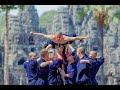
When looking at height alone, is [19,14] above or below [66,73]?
above

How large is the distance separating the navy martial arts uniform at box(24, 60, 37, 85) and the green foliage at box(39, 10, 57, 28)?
1081mm

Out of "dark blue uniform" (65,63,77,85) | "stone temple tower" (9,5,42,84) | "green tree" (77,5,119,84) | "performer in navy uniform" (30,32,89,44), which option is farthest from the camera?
"green tree" (77,5,119,84)

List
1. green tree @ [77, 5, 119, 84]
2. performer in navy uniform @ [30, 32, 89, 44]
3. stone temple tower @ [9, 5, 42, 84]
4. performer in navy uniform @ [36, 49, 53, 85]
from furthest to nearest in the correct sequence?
green tree @ [77, 5, 119, 84]
stone temple tower @ [9, 5, 42, 84]
performer in navy uniform @ [30, 32, 89, 44]
performer in navy uniform @ [36, 49, 53, 85]

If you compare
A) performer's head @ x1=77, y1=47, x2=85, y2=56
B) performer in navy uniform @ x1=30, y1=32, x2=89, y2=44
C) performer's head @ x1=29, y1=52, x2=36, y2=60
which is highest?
performer in navy uniform @ x1=30, y1=32, x2=89, y2=44

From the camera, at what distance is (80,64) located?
17.2 m

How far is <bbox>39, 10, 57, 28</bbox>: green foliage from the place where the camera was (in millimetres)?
17594

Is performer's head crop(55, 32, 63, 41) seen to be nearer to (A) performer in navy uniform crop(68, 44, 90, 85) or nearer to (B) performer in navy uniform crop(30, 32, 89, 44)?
(B) performer in navy uniform crop(30, 32, 89, 44)

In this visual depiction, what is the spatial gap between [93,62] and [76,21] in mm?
1280

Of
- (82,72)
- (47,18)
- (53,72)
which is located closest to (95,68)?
(82,72)

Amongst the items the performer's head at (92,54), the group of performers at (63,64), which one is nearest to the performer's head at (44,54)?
the group of performers at (63,64)

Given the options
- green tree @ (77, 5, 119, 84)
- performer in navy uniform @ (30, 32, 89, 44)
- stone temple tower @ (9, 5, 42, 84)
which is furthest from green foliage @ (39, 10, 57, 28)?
green tree @ (77, 5, 119, 84)

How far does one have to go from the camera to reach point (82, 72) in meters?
17.3
